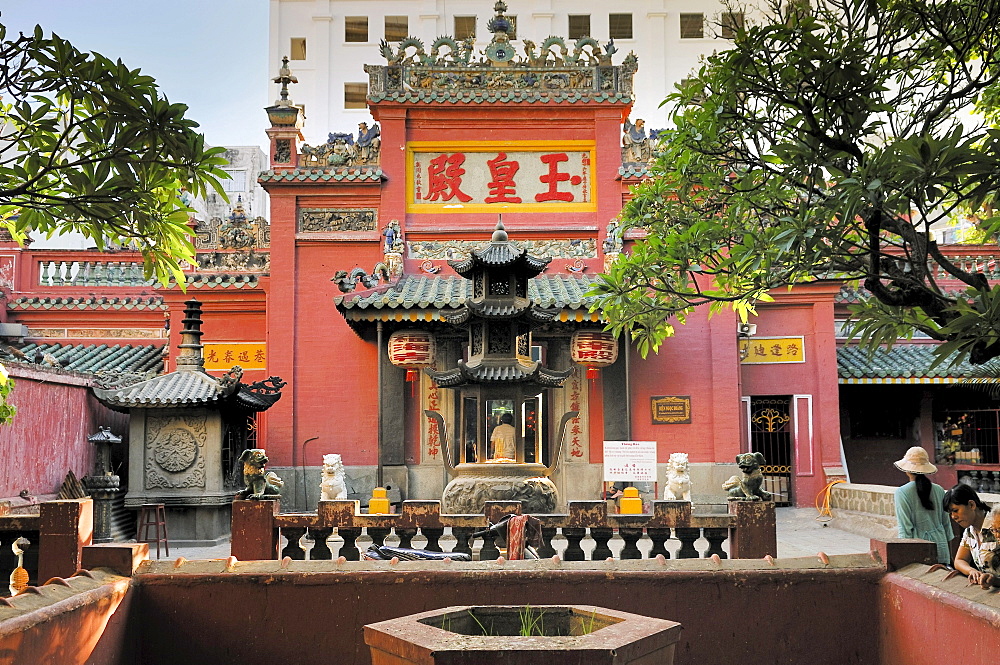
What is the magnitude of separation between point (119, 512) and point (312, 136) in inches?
902

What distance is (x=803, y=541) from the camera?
1323 cm

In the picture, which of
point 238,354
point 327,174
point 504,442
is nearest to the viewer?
point 504,442

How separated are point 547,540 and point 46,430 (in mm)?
8099

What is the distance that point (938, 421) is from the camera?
18.7 meters

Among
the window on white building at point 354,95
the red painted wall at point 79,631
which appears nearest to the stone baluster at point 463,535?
the red painted wall at point 79,631

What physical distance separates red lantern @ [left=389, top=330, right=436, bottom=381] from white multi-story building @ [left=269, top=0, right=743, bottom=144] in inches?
812

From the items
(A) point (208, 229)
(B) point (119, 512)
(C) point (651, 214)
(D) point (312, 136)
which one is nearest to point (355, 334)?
(A) point (208, 229)

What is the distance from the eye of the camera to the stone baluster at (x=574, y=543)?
8.09 m

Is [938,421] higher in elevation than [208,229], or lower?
lower

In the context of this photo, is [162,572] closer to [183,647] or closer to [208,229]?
[183,647]

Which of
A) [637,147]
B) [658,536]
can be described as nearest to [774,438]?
[637,147]

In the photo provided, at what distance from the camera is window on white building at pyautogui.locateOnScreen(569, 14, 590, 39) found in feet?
112

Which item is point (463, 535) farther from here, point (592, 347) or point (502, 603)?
point (592, 347)

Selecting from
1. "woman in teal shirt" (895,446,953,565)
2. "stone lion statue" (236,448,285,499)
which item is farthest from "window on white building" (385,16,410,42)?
"woman in teal shirt" (895,446,953,565)
